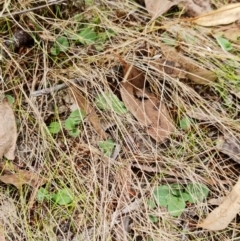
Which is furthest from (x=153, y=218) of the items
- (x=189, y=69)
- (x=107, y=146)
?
(x=189, y=69)

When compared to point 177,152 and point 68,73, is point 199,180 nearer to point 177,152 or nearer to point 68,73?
point 177,152

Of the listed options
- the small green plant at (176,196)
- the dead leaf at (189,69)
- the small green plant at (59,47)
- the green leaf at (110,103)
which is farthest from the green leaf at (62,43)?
the small green plant at (176,196)

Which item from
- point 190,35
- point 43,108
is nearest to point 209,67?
point 190,35

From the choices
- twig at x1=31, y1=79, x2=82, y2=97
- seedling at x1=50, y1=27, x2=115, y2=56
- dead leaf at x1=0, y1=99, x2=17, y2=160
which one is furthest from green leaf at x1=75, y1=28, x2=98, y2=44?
dead leaf at x1=0, y1=99, x2=17, y2=160

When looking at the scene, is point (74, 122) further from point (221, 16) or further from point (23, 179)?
point (221, 16)

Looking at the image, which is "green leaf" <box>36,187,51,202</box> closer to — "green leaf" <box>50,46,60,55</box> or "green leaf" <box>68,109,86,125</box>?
"green leaf" <box>68,109,86,125</box>

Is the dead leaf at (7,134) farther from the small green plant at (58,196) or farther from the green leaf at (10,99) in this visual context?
the small green plant at (58,196)
